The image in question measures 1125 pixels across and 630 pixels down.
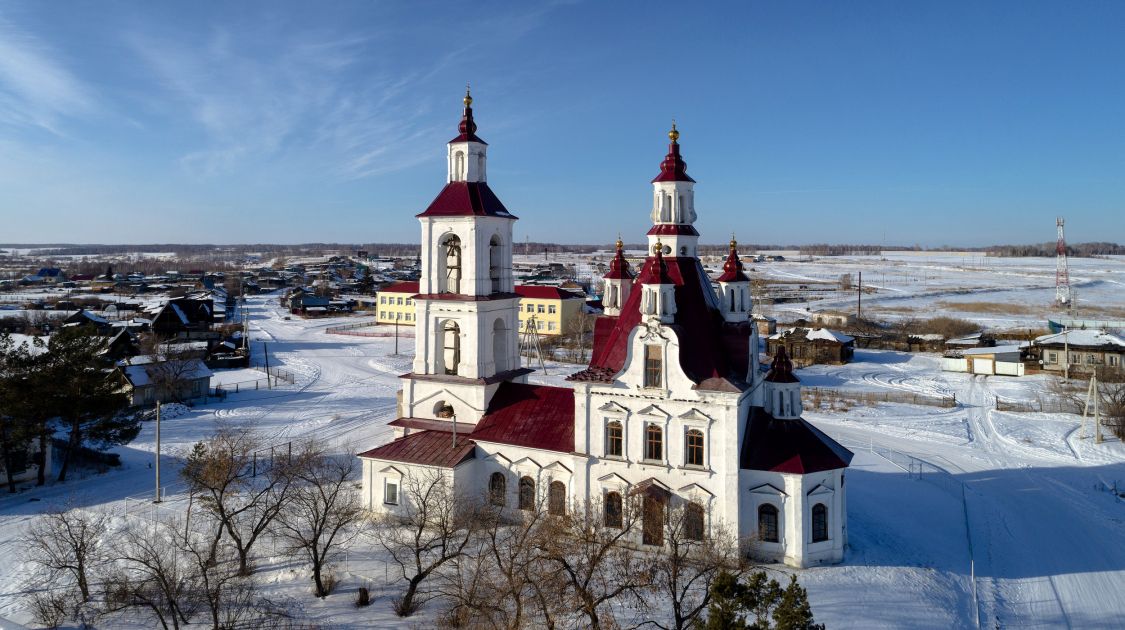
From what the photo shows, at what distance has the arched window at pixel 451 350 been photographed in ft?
76.0

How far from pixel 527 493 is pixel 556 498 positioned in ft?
3.30

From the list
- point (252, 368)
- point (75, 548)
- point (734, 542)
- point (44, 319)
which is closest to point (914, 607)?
point (734, 542)

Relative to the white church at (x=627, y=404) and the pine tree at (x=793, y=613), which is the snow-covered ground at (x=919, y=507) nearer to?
the white church at (x=627, y=404)

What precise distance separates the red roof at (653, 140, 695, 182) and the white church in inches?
1.8

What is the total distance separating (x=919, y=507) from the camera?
23.4 meters

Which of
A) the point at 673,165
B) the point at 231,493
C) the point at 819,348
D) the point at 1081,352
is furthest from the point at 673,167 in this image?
the point at 1081,352

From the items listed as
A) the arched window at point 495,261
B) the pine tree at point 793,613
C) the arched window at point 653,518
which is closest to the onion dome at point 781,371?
the arched window at point 653,518

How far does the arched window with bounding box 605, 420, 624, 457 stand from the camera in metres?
19.7

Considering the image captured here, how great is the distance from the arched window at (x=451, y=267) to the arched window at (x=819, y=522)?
504 inches

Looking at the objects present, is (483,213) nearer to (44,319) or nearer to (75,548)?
(75,548)

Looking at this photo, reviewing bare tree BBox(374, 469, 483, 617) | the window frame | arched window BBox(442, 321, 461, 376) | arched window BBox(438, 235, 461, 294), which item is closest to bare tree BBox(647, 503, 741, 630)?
bare tree BBox(374, 469, 483, 617)

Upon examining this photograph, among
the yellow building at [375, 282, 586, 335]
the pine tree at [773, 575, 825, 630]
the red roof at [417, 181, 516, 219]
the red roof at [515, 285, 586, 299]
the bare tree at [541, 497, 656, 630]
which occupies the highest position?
the red roof at [417, 181, 516, 219]

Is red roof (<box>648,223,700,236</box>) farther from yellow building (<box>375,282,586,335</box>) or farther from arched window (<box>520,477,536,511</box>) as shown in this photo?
yellow building (<box>375,282,586,335</box>)

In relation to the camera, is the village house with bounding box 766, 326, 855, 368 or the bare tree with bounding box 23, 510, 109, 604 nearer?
the bare tree with bounding box 23, 510, 109, 604
